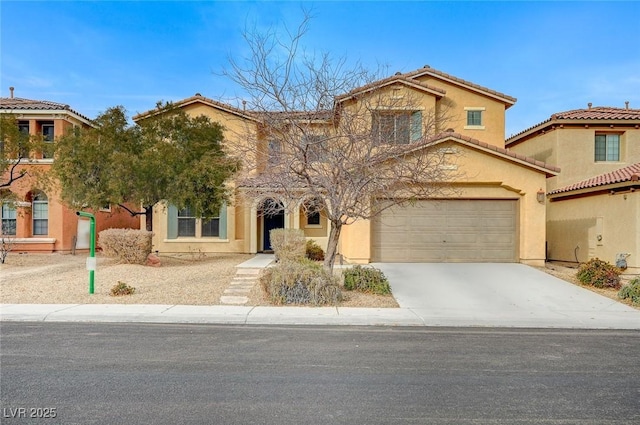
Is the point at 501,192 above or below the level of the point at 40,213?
above

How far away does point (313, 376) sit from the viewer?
18.4ft

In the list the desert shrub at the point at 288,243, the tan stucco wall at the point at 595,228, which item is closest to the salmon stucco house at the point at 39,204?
the desert shrub at the point at 288,243

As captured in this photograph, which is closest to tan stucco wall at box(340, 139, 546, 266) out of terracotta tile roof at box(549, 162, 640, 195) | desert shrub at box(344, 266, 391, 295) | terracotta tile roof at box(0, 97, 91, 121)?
terracotta tile roof at box(549, 162, 640, 195)

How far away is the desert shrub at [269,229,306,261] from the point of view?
46.9 feet

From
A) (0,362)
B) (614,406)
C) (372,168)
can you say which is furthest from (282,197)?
(614,406)

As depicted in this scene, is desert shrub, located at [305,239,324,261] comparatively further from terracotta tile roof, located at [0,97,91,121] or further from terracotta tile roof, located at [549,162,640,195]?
terracotta tile roof, located at [0,97,91,121]

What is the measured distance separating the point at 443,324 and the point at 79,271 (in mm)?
11738

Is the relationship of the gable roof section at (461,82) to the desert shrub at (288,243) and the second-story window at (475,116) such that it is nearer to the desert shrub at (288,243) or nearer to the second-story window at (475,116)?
the second-story window at (475,116)

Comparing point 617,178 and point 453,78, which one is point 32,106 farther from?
point 617,178

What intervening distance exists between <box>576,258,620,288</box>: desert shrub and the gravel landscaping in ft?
20.9

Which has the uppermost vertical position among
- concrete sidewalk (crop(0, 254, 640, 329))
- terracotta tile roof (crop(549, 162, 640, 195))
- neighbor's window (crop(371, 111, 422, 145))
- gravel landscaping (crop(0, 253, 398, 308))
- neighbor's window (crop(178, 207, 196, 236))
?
neighbor's window (crop(371, 111, 422, 145))

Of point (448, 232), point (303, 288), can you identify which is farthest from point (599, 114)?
point (303, 288)

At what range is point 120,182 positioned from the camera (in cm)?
1364

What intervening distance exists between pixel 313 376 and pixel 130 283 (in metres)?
8.48
